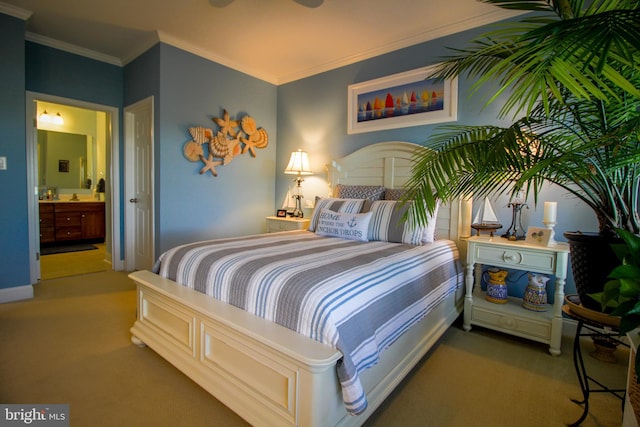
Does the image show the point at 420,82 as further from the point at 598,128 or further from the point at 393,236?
the point at 598,128

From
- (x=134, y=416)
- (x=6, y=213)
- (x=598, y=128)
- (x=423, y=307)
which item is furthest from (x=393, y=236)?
(x=6, y=213)

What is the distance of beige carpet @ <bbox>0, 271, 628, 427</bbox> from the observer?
59.0 inches

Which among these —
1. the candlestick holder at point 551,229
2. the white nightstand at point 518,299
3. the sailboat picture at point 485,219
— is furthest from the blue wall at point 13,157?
the candlestick holder at point 551,229

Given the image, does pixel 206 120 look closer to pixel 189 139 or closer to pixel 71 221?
pixel 189 139

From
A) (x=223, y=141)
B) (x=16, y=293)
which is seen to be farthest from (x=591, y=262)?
(x=16, y=293)

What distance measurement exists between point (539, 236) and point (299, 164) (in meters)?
2.52

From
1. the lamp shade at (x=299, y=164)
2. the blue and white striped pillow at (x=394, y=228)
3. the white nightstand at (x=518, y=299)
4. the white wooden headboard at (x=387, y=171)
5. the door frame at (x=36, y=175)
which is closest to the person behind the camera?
the white nightstand at (x=518, y=299)

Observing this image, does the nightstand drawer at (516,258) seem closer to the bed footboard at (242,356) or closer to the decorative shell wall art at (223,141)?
the bed footboard at (242,356)

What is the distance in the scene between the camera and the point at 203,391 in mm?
1667

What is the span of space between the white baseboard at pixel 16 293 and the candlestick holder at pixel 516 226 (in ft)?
14.1

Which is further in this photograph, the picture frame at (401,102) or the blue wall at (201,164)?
the blue wall at (201,164)

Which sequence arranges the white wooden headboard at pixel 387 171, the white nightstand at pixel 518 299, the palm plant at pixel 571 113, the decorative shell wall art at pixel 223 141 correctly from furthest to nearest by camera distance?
the decorative shell wall art at pixel 223 141, the white wooden headboard at pixel 387 171, the white nightstand at pixel 518 299, the palm plant at pixel 571 113

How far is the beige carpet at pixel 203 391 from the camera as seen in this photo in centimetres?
150

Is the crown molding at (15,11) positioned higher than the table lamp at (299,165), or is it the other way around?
the crown molding at (15,11)
